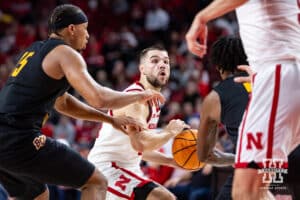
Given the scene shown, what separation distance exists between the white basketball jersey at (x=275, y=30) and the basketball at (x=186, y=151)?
214 cm

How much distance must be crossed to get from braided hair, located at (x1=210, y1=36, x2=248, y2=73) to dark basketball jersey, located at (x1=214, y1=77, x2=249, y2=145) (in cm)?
28

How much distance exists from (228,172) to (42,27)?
8875 mm

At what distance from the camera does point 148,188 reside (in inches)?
238

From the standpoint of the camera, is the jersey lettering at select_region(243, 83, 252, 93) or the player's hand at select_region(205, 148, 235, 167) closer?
the jersey lettering at select_region(243, 83, 252, 93)

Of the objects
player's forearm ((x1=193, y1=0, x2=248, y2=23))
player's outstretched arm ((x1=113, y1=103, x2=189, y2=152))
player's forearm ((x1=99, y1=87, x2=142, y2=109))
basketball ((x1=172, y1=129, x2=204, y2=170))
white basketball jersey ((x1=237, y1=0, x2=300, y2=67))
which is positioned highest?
player's forearm ((x1=193, y1=0, x2=248, y2=23))

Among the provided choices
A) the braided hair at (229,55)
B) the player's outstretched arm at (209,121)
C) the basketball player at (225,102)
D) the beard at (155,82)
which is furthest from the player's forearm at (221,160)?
the beard at (155,82)

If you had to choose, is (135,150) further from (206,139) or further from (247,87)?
(247,87)

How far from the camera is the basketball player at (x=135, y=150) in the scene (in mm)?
5980

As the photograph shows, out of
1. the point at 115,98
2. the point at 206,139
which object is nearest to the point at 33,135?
the point at 115,98

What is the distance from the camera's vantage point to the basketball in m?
6.01

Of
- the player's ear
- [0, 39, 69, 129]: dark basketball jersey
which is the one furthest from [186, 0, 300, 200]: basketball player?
the player's ear

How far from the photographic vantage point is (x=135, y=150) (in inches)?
235

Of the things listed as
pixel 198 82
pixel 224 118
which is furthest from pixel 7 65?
pixel 224 118

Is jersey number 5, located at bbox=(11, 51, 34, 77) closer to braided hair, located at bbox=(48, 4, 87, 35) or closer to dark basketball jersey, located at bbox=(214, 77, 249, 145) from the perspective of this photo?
braided hair, located at bbox=(48, 4, 87, 35)
